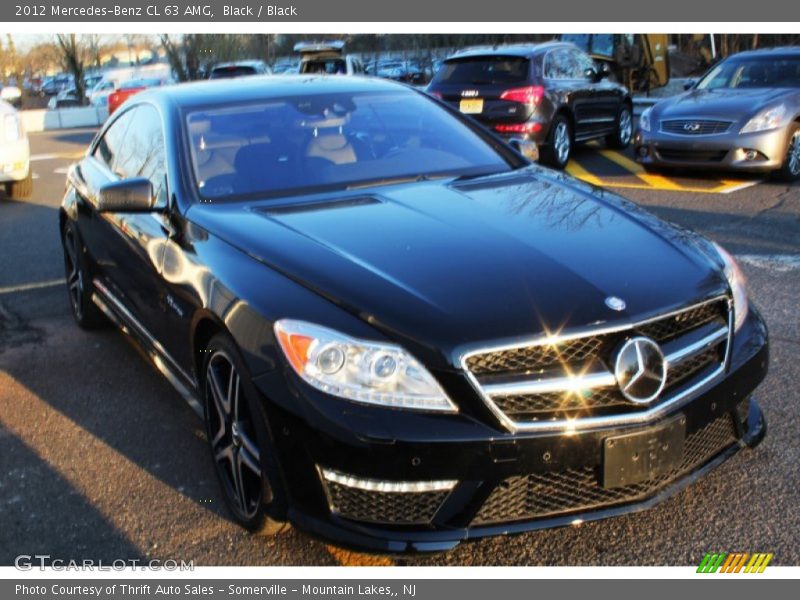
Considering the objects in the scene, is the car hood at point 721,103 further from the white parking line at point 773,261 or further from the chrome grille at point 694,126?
the white parking line at point 773,261

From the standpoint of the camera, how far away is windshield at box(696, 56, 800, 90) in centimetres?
1021

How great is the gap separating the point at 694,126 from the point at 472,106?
2.96 metres

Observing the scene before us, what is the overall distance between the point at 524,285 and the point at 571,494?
67 centimetres

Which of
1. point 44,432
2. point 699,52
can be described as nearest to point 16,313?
point 44,432

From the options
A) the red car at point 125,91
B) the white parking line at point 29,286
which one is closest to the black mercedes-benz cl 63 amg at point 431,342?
the white parking line at point 29,286

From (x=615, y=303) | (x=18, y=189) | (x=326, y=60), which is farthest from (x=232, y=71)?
(x=615, y=303)

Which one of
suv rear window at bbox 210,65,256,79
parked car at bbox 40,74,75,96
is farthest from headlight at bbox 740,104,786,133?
parked car at bbox 40,74,75,96

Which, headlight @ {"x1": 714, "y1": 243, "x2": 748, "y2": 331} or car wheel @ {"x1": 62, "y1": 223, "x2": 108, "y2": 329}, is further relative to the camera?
car wheel @ {"x1": 62, "y1": 223, "x2": 108, "y2": 329}

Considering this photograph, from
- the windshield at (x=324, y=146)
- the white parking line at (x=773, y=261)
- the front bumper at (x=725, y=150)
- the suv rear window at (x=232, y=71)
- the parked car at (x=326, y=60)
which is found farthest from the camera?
the suv rear window at (x=232, y=71)

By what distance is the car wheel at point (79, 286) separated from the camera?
17.4ft

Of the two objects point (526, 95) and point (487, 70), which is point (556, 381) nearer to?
point (526, 95)

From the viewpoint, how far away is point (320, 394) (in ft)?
8.61

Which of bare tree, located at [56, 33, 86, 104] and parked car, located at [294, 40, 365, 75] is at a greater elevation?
parked car, located at [294, 40, 365, 75]

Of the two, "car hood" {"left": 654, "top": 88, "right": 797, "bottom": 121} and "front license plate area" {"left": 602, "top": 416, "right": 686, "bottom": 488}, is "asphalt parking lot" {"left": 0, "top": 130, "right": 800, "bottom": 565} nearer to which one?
"front license plate area" {"left": 602, "top": 416, "right": 686, "bottom": 488}
